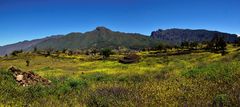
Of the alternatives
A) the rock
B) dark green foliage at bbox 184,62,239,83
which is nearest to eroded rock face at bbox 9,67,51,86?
the rock

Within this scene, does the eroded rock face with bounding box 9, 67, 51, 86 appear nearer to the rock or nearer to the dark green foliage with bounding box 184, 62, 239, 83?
the rock

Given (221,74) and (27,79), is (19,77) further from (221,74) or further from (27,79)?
(221,74)

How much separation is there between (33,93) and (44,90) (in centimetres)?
74

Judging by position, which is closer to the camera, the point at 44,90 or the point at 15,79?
the point at 44,90

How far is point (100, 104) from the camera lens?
28.5 feet

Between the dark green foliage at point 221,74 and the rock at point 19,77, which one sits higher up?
the dark green foliage at point 221,74

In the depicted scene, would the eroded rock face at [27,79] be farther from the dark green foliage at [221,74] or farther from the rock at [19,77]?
the dark green foliage at [221,74]

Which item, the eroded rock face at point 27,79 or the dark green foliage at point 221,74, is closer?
the dark green foliage at point 221,74

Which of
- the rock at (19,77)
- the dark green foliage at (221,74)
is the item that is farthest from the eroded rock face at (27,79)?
the dark green foliage at (221,74)

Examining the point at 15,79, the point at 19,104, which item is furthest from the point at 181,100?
the point at 15,79

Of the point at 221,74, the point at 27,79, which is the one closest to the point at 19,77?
the point at 27,79

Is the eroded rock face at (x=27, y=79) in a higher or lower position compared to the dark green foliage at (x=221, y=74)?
lower

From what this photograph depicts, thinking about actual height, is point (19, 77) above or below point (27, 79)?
above

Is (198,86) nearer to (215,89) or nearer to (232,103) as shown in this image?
(215,89)
